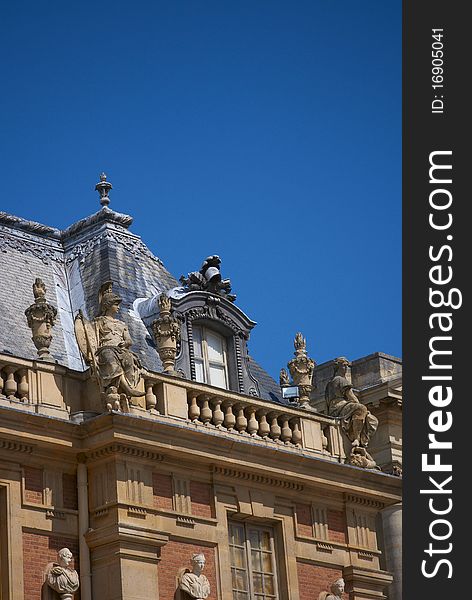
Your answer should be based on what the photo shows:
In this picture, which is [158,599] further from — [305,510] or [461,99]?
[461,99]

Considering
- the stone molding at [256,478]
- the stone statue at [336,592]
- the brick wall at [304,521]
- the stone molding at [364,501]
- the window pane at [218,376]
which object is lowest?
the stone statue at [336,592]

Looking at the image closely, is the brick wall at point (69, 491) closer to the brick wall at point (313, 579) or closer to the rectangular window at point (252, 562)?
the rectangular window at point (252, 562)

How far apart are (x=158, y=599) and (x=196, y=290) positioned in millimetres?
7045

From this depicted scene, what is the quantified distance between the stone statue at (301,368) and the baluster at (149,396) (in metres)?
3.90

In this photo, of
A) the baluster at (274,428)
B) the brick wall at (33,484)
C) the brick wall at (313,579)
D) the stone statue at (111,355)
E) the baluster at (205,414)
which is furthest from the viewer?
the baluster at (274,428)

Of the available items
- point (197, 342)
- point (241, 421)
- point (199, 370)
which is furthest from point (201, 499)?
point (197, 342)

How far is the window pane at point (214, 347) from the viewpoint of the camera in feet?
117

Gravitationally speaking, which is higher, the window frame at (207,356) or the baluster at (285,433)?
the window frame at (207,356)

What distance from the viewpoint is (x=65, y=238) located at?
3769 centimetres

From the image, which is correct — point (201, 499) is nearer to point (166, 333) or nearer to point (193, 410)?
point (193, 410)

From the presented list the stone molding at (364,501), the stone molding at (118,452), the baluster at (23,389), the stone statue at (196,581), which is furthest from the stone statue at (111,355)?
the stone molding at (364,501)

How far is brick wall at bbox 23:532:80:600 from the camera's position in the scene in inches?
1164

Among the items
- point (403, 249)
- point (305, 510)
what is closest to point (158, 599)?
point (305, 510)

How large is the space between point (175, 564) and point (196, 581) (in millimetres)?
424
